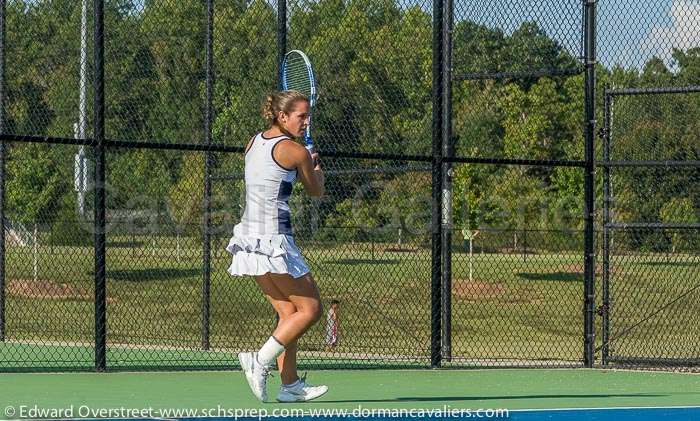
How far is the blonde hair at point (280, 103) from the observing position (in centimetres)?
830

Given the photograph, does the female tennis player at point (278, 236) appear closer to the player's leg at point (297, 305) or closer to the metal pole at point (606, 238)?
the player's leg at point (297, 305)

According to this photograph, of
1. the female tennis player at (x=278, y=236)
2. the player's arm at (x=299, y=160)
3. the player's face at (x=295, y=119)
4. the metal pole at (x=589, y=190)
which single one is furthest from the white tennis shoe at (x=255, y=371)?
the metal pole at (x=589, y=190)

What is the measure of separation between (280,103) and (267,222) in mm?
697

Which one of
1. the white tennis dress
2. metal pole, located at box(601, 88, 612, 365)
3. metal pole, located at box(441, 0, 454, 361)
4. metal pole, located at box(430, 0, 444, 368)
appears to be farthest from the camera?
metal pole, located at box(441, 0, 454, 361)

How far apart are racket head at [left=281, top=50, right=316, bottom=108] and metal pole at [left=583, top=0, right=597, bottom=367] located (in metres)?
2.83

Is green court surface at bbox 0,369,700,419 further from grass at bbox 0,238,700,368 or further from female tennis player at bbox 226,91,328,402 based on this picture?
grass at bbox 0,238,700,368

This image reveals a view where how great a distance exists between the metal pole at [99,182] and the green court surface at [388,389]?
1.04 ft

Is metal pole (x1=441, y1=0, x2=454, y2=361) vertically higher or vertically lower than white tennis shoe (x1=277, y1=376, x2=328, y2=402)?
higher

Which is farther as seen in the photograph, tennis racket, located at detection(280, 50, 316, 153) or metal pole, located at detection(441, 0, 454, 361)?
metal pole, located at detection(441, 0, 454, 361)

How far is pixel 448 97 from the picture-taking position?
1334 cm

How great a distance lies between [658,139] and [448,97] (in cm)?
260

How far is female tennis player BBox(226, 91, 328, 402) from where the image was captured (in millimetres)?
8180

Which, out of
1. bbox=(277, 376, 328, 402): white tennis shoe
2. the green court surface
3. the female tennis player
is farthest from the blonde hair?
the green court surface

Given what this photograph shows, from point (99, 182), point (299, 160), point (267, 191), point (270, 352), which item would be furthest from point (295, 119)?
point (99, 182)
